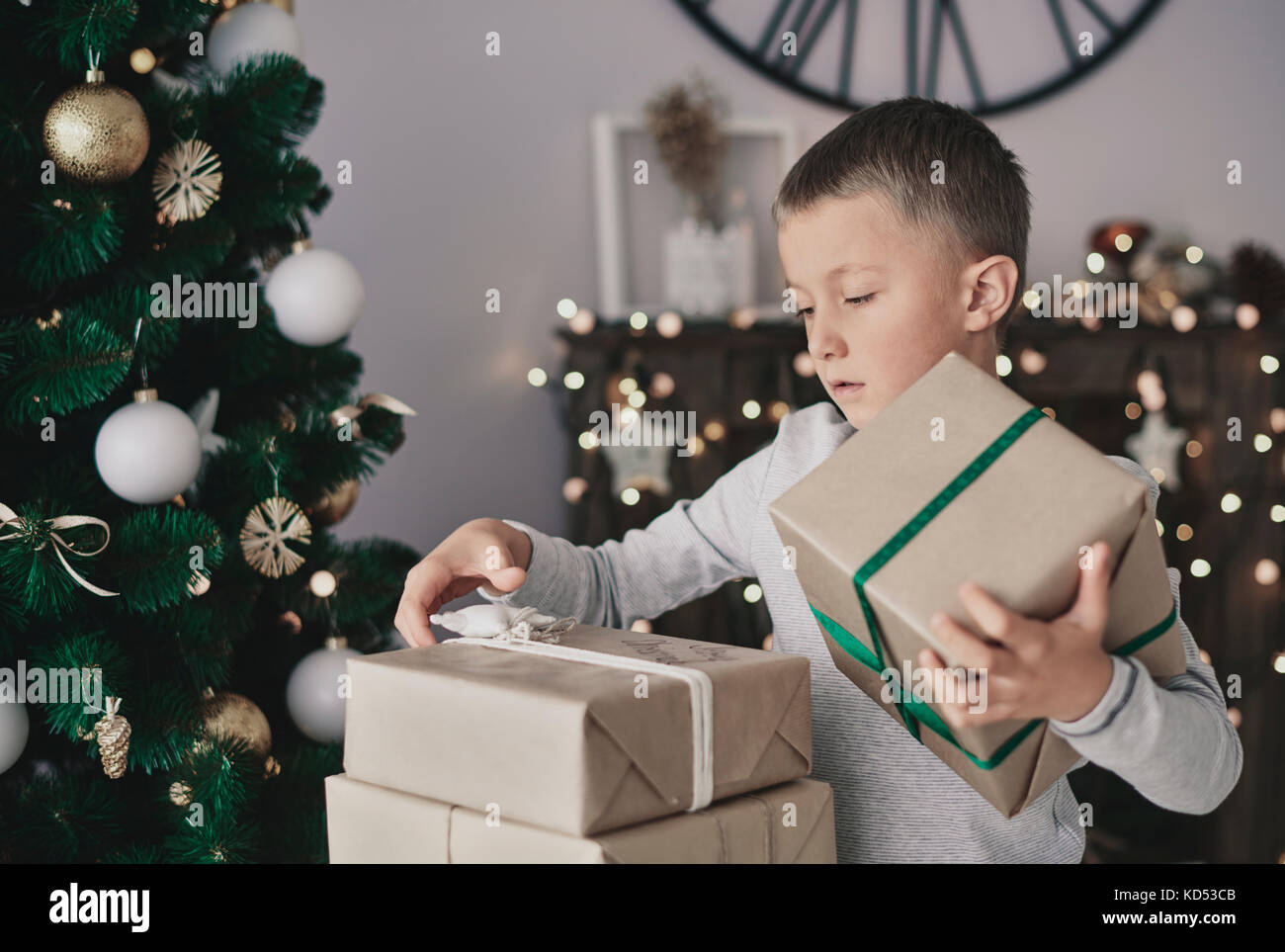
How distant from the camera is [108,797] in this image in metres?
1.03

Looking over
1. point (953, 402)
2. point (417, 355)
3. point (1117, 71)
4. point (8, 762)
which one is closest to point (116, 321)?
point (8, 762)

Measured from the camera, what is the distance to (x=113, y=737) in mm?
978

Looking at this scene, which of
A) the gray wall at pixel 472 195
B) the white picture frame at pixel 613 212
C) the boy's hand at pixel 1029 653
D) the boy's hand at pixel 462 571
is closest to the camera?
the boy's hand at pixel 1029 653

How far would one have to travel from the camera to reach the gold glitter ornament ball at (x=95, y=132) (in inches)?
37.5

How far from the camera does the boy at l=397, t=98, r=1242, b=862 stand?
839mm

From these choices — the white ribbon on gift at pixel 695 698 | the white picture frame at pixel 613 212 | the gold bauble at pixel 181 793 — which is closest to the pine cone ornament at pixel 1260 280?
the white picture frame at pixel 613 212

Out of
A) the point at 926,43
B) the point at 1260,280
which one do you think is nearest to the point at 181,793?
the point at 926,43

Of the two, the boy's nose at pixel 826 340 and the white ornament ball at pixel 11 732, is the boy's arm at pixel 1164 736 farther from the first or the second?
the white ornament ball at pixel 11 732

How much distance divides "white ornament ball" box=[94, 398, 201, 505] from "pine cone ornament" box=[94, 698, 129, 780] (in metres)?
0.19

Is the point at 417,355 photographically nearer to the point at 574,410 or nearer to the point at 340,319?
the point at 574,410

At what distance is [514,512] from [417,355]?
342 mm

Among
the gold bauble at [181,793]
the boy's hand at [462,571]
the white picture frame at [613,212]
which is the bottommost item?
the gold bauble at [181,793]

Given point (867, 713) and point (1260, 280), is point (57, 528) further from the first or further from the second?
point (1260, 280)

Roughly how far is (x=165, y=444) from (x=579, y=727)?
0.63 metres
